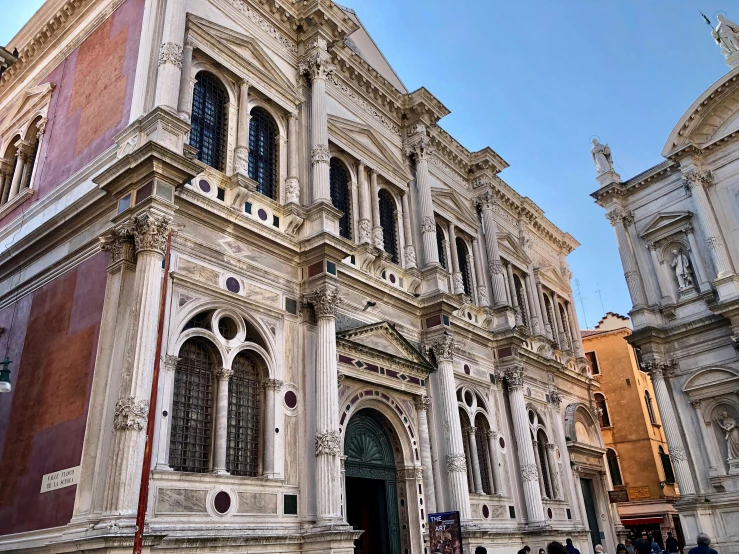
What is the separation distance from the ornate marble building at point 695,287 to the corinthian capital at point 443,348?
9.60 meters

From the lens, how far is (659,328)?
2333cm

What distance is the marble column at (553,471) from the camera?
71.3 ft

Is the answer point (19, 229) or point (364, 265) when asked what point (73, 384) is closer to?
point (19, 229)

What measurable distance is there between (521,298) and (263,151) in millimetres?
13634

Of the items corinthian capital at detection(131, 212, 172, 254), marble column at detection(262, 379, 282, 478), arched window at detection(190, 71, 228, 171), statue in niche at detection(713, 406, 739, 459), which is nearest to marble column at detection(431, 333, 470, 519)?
marble column at detection(262, 379, 282, 478)

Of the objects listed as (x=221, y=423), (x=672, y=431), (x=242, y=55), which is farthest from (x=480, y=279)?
(x=221, y=423)

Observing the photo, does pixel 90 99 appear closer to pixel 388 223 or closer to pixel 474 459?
pixel 388 223

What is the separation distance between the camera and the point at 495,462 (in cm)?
1888

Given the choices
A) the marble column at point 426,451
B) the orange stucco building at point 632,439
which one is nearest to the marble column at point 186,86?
the marble column at point 426,451

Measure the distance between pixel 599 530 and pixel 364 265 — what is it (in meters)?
15.5

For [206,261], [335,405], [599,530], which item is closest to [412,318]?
[335,405]

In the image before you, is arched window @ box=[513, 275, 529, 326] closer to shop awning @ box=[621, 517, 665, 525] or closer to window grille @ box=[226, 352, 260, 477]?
window grille @ box=[226, 352, 260, 477]

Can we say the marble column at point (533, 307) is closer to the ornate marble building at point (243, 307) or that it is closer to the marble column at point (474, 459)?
the ornate marble building at point (243, 307)

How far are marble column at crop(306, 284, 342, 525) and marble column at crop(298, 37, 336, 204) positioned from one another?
8.66ft
